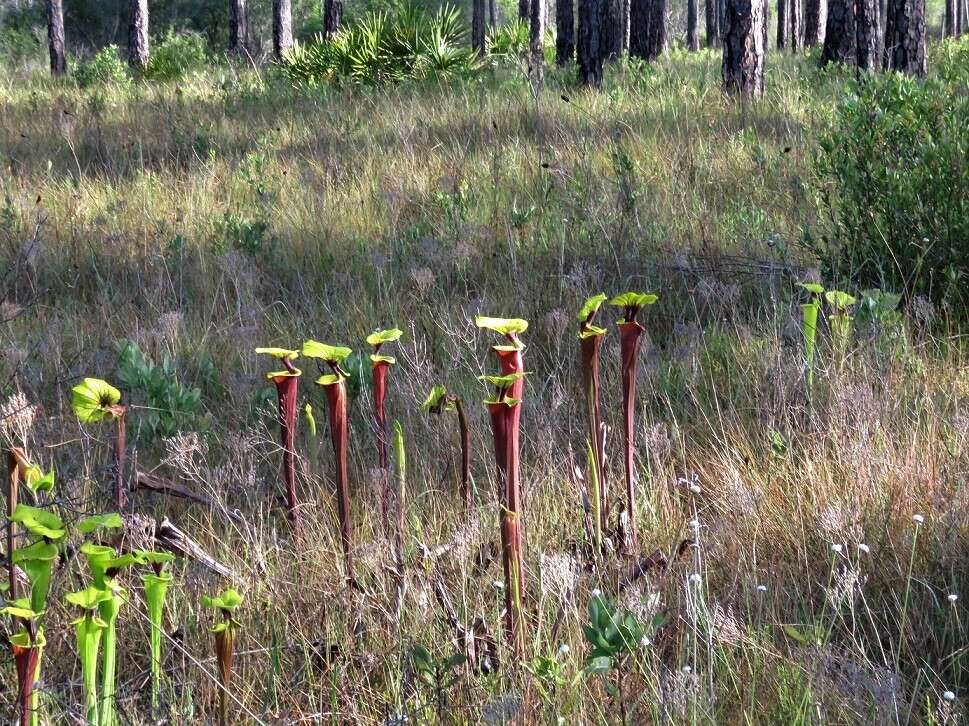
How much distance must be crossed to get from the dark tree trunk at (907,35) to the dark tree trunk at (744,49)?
2.82m

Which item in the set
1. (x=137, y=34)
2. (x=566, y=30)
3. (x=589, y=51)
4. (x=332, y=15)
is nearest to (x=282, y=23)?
(x=332, y=15)

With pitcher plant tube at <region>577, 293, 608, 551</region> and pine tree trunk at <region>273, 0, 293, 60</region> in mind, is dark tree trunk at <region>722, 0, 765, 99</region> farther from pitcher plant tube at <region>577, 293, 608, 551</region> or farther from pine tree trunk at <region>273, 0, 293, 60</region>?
pine tree trunk at <region>273, 0, 293, 60</region>

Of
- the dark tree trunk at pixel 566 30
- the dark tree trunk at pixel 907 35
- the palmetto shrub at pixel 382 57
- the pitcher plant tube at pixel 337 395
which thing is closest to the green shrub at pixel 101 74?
the palmetto shrub at pixel 382 57

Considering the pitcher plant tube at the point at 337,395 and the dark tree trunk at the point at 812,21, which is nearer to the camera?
the pitcher plant tube at the point at 337,395

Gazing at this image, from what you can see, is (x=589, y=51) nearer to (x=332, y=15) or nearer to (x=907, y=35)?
(x=907, y=35)

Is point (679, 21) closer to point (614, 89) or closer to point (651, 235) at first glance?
point (614, 89)

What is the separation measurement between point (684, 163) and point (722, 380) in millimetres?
2771

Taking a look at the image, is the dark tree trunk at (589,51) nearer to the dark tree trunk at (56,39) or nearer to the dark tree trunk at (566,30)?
the dark tree trunk at (566,30)

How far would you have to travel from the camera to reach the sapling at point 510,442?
53.7 inches

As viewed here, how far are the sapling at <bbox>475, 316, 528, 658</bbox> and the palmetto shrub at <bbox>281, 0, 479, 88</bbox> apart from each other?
9783 millimetres

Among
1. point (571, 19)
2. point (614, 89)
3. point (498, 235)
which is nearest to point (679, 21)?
point (571, 19)

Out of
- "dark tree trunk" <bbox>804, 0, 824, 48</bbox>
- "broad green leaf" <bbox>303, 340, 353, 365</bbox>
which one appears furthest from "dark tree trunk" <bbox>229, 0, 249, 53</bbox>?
"broad green leaf" <bbox>303, 340, 353, 365</bbox>

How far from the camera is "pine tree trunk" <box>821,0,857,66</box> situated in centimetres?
1228

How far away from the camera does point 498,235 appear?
480 cm
